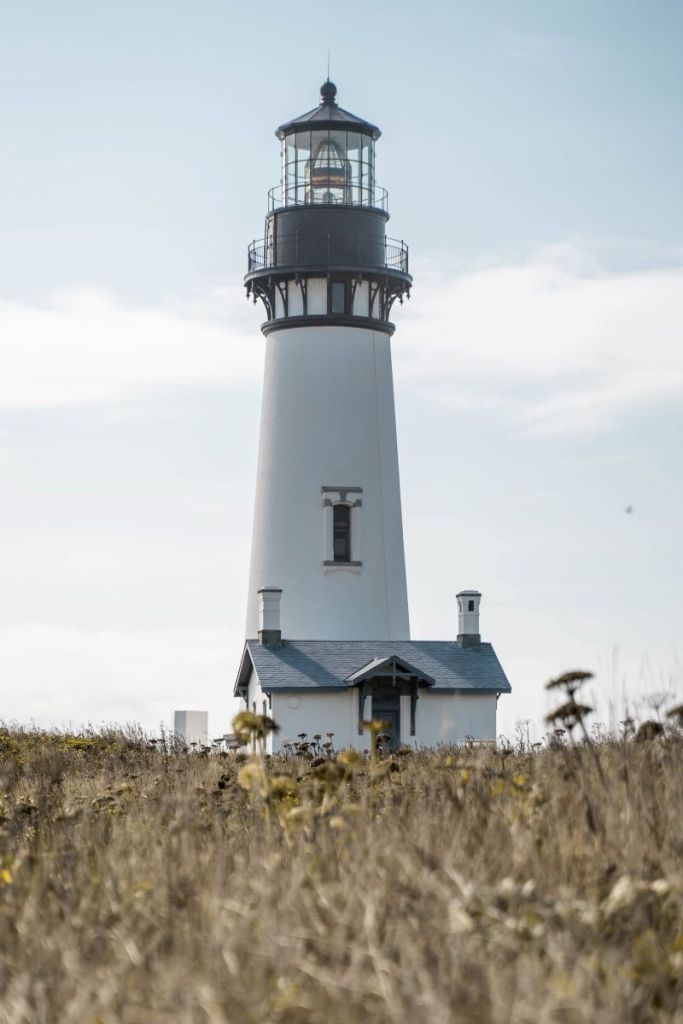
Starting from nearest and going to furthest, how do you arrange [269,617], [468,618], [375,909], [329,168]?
[375,909], [269,617], [468,618], [329,168]

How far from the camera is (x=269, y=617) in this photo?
3512cm

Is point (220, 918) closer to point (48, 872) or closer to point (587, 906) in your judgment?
point (587, 906)

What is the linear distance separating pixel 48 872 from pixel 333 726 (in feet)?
87.0

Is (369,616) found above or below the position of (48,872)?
above

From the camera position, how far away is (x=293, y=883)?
6.07m

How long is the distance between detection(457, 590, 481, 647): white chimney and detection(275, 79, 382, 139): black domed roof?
10755 millimetres

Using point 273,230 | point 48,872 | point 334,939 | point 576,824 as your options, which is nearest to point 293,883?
point 334,939

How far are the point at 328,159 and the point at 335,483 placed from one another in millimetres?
7832

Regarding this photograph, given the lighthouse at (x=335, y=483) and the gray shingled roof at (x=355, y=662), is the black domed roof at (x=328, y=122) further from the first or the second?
the gray shingled roof at (x=355, y=662)

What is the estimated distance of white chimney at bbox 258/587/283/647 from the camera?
35062 millimetres

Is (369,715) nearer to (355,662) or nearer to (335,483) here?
(355,662)

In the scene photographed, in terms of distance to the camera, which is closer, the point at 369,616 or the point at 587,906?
the point at 587,906

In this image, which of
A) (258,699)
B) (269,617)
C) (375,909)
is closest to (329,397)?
(269,617)

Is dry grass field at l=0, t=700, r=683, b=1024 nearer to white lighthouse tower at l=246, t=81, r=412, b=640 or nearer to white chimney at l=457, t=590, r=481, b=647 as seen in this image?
white lighthouse tower at l=246, t=81, r=412, b=640
